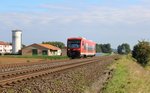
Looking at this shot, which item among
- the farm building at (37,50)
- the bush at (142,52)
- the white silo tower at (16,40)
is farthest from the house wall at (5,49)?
the bush at (142,52)

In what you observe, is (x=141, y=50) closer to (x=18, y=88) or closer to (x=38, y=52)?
(x=38, y=52)

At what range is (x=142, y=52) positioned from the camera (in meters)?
78.1

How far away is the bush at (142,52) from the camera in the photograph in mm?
77750

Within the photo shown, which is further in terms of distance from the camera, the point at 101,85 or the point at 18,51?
the point at 18,51

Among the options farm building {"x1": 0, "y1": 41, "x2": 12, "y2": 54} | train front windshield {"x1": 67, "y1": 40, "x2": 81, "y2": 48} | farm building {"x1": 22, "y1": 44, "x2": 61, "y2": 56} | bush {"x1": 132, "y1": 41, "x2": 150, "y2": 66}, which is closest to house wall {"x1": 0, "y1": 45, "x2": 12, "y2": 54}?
farm building {"x1": 0, "y1": 41, "x2": 12, "y2": 54}

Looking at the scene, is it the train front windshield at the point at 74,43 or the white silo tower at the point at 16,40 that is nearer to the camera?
the train front windshield at the point at 74,43

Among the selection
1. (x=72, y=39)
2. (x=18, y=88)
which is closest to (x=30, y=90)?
(x=18, y=88)

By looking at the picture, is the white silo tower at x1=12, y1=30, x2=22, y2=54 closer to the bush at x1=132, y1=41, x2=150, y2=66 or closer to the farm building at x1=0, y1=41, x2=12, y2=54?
the farm building at x1=0, y1=41, x2=12, y2=54

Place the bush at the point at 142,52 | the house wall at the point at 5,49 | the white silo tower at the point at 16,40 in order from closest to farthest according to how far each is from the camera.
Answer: the bush at the point at 142,52, the white silo tower at the point at 16,40, the house wall at the point at 5,49

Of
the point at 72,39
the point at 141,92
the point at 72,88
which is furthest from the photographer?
the point at 72,39

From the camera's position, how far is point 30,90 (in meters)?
13.1

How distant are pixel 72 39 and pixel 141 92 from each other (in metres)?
36.5

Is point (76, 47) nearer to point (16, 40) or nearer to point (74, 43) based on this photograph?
point (74, 43)

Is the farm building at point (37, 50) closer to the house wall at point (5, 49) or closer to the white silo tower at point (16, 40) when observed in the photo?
the white silo tower at point (16, 40)
